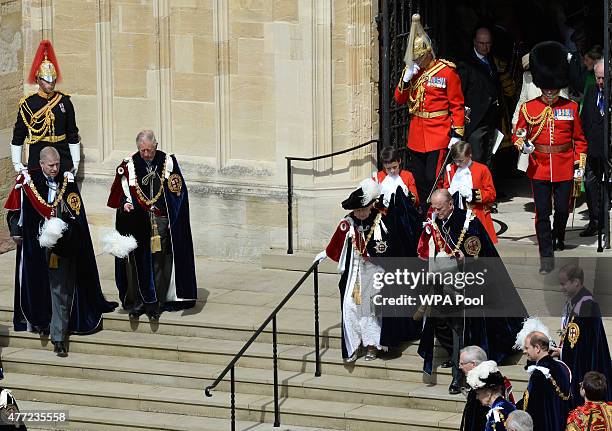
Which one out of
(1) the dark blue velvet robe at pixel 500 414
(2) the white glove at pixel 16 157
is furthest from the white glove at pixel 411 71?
(1) the dark blue velvet robe at pixel 500 414

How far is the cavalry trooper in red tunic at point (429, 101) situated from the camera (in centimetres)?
2206

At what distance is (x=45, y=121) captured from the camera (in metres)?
23.4

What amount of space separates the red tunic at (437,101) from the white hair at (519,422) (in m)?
6.12

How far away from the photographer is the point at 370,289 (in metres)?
20.3

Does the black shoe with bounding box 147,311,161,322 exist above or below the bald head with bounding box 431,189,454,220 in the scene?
below

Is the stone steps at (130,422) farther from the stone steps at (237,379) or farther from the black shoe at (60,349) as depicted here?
the black shoe at (60,349)

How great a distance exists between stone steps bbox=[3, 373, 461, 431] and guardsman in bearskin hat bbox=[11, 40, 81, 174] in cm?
302

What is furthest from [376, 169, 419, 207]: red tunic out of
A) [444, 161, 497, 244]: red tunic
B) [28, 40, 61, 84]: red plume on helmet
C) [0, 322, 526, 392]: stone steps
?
[28, 40, 61, 84]: red plume on helmet

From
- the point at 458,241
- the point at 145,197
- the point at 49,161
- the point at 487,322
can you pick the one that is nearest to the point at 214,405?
the point at 145,197

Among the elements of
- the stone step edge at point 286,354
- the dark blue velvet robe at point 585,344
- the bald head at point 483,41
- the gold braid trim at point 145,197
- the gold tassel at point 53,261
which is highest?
the bald head at point 483,41

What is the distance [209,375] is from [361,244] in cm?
188

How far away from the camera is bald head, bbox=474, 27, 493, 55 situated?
2319 cm

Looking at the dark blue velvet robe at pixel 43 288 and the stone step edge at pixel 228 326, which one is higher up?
the dark blue velvet robe at pixel 43 288

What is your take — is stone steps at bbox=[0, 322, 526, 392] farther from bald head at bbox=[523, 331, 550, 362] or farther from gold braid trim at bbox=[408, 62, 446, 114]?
gold braid trim at bbox=[408, 62, 446, 114]
